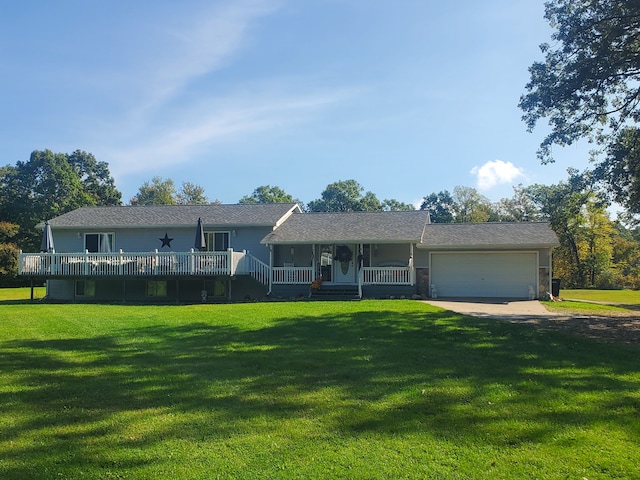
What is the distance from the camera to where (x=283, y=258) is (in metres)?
23.8

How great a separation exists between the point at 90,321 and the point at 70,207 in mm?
38356

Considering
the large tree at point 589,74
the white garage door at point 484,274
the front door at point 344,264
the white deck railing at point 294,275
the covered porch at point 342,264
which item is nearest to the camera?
the large tree at point 589,74

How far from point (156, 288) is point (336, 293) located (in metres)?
8.66

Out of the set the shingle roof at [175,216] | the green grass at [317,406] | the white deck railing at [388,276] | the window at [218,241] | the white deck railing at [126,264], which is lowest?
the green grass at [317,406]

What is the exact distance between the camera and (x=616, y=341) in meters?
10.1

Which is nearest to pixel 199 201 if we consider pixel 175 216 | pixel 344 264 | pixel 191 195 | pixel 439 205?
pixel 191 195

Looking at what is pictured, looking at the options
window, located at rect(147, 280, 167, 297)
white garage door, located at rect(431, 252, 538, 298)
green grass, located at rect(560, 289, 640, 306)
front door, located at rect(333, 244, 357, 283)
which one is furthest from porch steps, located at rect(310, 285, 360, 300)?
green grass, located at rect(560, 289, 640, 306)

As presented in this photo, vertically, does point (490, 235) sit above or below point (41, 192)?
below

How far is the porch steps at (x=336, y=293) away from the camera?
20.9m

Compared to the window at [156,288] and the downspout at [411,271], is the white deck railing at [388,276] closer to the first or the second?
the downspout at [411,271]

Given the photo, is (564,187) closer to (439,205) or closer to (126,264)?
(126,264)

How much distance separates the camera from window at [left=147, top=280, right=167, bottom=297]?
78.7 ft

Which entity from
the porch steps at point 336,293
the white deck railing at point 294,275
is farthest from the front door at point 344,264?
the white deck railing at point 294,275

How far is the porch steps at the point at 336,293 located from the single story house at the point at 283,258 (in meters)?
0.07
